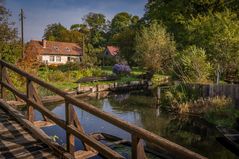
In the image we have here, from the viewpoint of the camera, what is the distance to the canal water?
36.8ft

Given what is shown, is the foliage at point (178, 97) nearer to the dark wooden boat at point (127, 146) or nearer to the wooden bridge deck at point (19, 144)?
the dark wooden boat at point (127, 146)

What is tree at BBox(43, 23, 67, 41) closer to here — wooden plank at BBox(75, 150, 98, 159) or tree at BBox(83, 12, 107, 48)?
tree at BBox(83, 12, 107, 48)

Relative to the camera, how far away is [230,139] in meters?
10.9

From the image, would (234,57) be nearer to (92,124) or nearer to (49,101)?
(92,124)

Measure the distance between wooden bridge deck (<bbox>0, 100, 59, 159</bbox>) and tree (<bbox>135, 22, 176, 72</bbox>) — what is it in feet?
80.7

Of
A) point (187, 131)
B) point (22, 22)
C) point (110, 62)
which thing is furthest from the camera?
point (110, 62)

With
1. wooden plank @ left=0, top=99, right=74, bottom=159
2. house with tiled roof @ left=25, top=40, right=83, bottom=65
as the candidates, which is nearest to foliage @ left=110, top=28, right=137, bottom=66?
house with tiled roof @ left=25, top=40, right=83, bottom=65

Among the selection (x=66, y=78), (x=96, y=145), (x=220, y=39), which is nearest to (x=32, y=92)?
(x=96, y=145)

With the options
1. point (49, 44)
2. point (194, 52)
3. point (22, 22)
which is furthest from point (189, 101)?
point (49, 44)

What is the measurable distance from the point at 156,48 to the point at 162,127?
18275 millimetres

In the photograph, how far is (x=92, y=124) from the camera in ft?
46.6

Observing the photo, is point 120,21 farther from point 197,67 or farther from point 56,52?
point 197,67

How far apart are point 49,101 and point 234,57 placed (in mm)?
13875

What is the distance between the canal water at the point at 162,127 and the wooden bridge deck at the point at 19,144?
12.9ft
